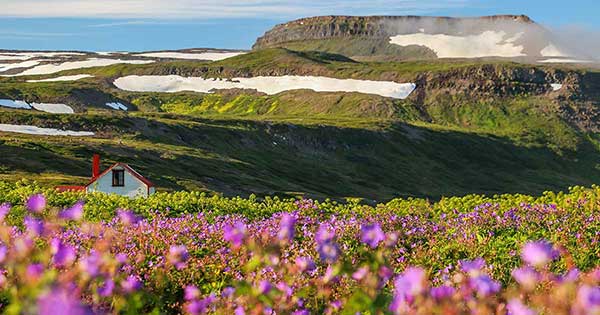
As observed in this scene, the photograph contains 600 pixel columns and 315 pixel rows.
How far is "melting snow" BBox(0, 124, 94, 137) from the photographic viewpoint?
4420 inches

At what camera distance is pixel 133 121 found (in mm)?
123688

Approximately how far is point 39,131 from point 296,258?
108874 mm

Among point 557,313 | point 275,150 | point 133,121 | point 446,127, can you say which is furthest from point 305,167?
point 557,313

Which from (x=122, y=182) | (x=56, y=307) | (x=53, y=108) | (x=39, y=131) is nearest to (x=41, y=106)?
(x=53, y=108)

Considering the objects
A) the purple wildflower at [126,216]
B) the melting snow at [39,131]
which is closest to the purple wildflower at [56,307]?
the purple wildflower at [126,216]

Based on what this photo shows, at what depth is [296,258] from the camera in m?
10.8

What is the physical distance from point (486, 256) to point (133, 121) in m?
114

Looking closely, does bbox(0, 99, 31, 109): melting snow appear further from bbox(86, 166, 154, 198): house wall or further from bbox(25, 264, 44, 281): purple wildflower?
bbox(25, 264, 44, 281): purple wildflower

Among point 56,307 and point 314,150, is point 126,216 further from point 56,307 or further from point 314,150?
point 314,150

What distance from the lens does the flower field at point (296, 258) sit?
477 cm

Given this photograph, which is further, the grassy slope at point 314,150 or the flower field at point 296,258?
the grassy slope at point 314,150

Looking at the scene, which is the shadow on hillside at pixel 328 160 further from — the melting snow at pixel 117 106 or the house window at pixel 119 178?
the melting snow at pixel 117 106

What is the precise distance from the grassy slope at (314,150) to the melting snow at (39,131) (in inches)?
98.4

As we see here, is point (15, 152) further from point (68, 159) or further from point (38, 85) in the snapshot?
point (38, 85)
